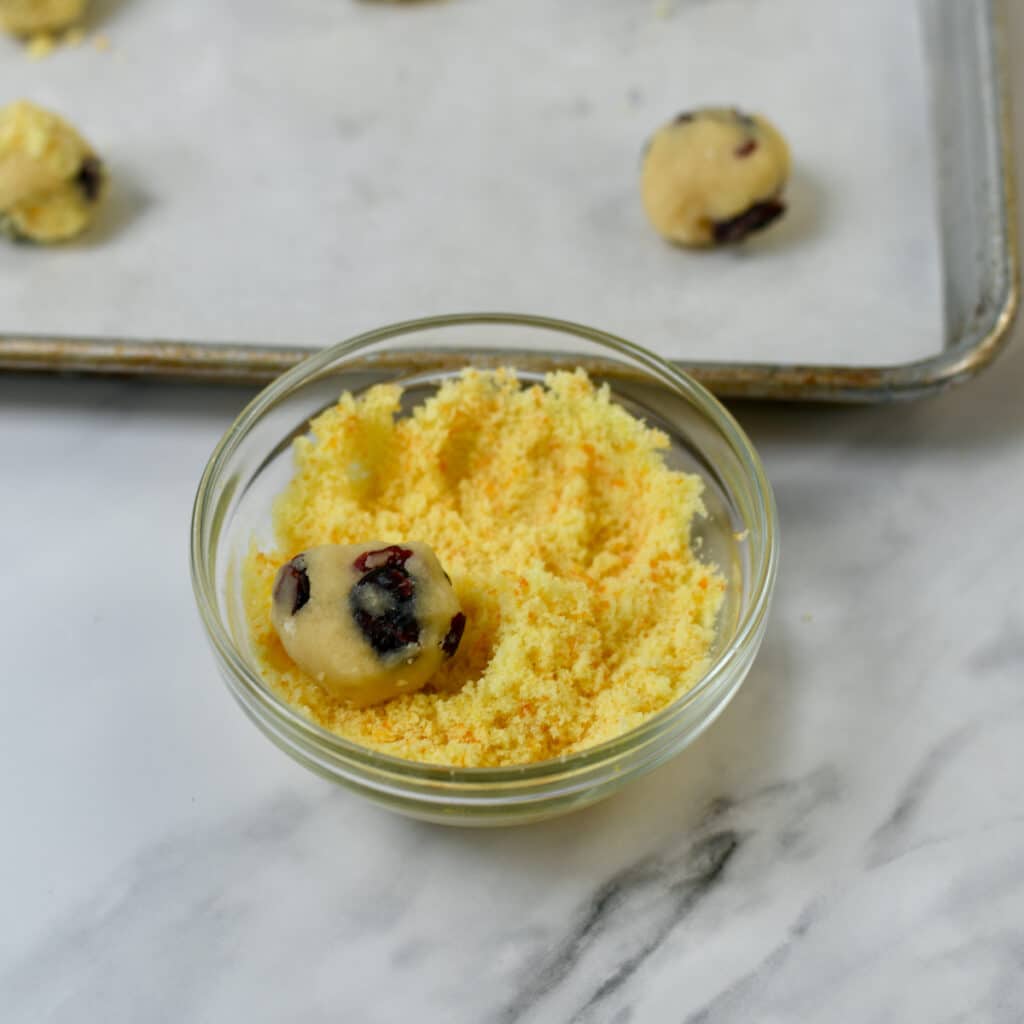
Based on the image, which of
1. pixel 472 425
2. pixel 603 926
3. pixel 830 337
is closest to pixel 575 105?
pixel 830 337

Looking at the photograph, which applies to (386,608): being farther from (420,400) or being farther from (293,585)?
(420,400)

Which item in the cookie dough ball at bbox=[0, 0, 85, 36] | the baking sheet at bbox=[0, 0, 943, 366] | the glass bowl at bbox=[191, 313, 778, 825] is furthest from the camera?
the cookie dough ball at bbox=[0, 0, 85, 36]

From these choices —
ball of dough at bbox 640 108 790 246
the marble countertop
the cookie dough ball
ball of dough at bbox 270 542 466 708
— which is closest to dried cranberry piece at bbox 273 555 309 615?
ball of dough at bbox 270 542 466 708

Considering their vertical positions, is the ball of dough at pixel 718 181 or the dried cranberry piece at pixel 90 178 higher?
the dried cranberry piece at pixel 90 178

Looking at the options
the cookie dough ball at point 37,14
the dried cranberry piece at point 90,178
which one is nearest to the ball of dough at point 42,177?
the dried cranberry piece at point 90,178

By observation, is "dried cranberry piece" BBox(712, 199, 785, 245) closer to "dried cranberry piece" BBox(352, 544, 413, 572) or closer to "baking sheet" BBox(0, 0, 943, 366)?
"baking sheet" BBox(0, 0, 943, 366)

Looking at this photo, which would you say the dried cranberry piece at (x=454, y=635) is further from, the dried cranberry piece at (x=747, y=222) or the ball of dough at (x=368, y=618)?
the dried cranberry piece at (x=747, y=222)

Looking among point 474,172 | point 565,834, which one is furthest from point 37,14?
point 565,834
